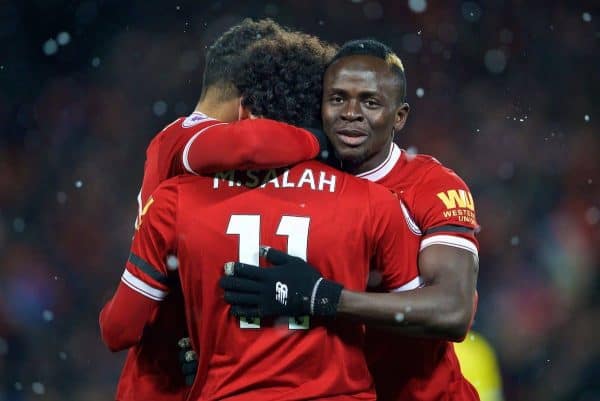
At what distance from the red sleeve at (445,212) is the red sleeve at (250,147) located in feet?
1.42

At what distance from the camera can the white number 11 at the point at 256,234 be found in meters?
1.97

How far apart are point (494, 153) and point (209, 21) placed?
216 centimetres

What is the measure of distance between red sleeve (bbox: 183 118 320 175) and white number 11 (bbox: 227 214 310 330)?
0.13m

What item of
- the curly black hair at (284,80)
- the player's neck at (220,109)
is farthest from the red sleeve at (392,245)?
the player's neck at (220,109)

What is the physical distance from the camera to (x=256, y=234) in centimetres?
198

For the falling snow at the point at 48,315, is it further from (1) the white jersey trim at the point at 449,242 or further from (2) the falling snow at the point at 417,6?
(1) the white jersey trim at the point at 449,242

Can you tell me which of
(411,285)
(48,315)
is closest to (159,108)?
(48,315)

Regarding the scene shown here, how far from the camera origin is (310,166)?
2.08m

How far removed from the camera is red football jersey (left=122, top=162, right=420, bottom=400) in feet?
6.47

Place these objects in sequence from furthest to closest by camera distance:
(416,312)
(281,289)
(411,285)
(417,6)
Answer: (417,6), (411,285), (416,312), (281,289)

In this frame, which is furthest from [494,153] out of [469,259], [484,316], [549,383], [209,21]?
[469,259]

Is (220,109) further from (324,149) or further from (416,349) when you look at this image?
(416,349)

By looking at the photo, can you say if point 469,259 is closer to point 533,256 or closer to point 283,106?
point 283,106

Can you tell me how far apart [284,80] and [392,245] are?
528 mm
